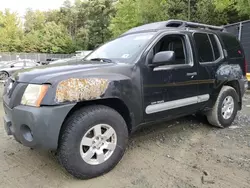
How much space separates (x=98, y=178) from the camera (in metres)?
3.11

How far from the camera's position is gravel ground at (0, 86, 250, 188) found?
3008 mm

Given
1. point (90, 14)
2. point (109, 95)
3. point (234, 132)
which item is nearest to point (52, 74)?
point (109, 95)

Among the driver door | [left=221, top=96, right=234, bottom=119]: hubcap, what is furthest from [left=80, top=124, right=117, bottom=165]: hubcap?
[left=221, top=96, right=234, bottom=119]: hubcap

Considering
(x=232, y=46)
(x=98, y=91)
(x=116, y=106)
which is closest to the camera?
(x=98, y=91)

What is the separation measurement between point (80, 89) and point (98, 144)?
0.70 metres

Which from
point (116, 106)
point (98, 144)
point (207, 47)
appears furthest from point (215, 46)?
point (98, 144)

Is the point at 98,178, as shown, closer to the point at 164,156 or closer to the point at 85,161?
the point at 85,161

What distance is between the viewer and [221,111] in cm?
488

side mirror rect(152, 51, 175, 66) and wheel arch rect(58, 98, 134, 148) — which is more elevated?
side mirror rect(152, 51, 175, 66)

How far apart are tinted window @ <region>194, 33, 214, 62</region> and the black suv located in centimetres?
2

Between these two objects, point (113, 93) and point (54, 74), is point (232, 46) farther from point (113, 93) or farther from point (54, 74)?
point (54, 74)

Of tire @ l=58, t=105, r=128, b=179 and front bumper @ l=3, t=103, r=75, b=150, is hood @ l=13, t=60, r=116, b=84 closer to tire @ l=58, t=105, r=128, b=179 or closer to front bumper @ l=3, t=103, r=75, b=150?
front bumper @ l=3, t=103, r=75, b=150

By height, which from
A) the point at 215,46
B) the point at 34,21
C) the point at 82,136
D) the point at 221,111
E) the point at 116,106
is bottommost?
the point at 221,111

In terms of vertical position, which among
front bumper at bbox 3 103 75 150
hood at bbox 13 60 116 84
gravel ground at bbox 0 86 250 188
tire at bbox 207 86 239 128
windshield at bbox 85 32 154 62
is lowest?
gravel ground at bbox 0 86 250 188
